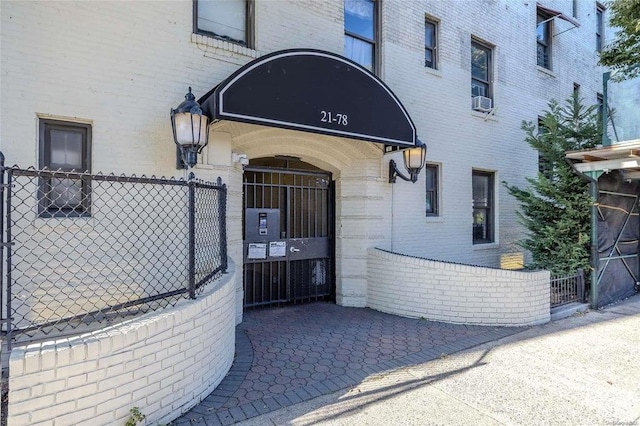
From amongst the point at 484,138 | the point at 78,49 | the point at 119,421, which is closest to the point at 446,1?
the point at 484,138

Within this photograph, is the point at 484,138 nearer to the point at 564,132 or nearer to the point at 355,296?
the point at 564,132

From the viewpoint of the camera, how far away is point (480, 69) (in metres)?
9.68

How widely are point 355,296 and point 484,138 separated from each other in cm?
503

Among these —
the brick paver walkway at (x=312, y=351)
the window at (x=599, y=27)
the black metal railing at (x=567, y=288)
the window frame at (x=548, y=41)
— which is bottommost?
the brick paver walkway at (x=312, y=351)

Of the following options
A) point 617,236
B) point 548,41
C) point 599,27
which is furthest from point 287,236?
point 599,27

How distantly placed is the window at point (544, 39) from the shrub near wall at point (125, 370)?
1164cm

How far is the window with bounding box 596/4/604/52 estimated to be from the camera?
13414 millimetres

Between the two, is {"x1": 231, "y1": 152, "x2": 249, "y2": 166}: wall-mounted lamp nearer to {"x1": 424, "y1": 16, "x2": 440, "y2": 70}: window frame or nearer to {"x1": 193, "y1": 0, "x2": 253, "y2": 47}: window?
{"x1": 193, "y1": 0, "x2": 253, "y2": 47}: window

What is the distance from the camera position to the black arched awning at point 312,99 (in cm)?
482

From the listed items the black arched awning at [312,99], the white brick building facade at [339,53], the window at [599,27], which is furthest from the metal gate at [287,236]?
the window at [599,27]

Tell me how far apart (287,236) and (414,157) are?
268cm

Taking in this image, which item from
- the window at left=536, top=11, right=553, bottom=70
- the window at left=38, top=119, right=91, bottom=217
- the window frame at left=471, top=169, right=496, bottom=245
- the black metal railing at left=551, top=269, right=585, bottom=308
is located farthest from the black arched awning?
the window at left=536, top=11, right=553, bottom=70

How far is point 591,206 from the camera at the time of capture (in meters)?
7.29

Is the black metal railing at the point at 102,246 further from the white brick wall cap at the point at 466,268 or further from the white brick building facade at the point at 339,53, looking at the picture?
the white brick wall cap at the point at 466,268
